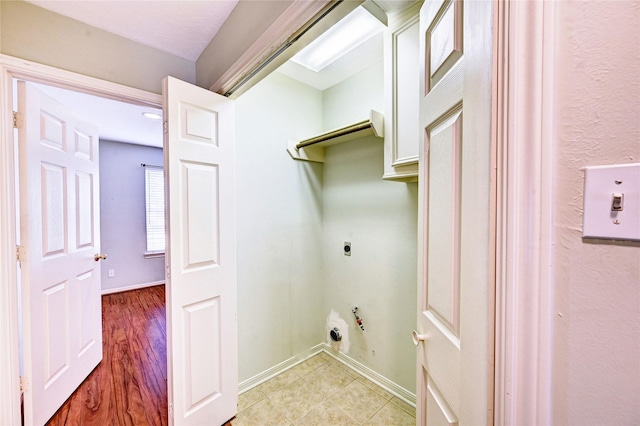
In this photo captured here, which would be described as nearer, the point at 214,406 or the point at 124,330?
the point at 214,406

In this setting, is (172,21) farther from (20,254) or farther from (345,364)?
(345,364)

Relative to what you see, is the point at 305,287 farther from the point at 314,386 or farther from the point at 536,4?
the point at 536,4

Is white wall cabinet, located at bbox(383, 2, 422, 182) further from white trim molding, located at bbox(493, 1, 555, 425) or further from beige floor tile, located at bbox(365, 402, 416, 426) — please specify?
beige floor tile, located at bbox(365, 402, 416, 426)

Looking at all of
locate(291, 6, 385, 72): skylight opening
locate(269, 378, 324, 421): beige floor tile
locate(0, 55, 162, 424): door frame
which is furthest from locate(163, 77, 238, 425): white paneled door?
locate(291, 6, 385, 72): skylight opening

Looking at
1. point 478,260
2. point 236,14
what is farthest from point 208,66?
Result: point 478,260

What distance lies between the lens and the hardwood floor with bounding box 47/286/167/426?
162 centimetres

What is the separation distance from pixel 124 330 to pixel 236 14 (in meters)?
3.22

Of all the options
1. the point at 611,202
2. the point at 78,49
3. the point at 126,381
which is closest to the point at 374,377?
the point at 126,381

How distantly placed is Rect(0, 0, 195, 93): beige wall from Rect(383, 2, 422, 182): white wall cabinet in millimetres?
1328

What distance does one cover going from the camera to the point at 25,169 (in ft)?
4.41

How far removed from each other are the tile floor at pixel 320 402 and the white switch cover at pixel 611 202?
174 cm

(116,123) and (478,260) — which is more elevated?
(116,123)

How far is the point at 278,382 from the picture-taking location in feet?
6.27

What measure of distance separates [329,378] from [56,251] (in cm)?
208
